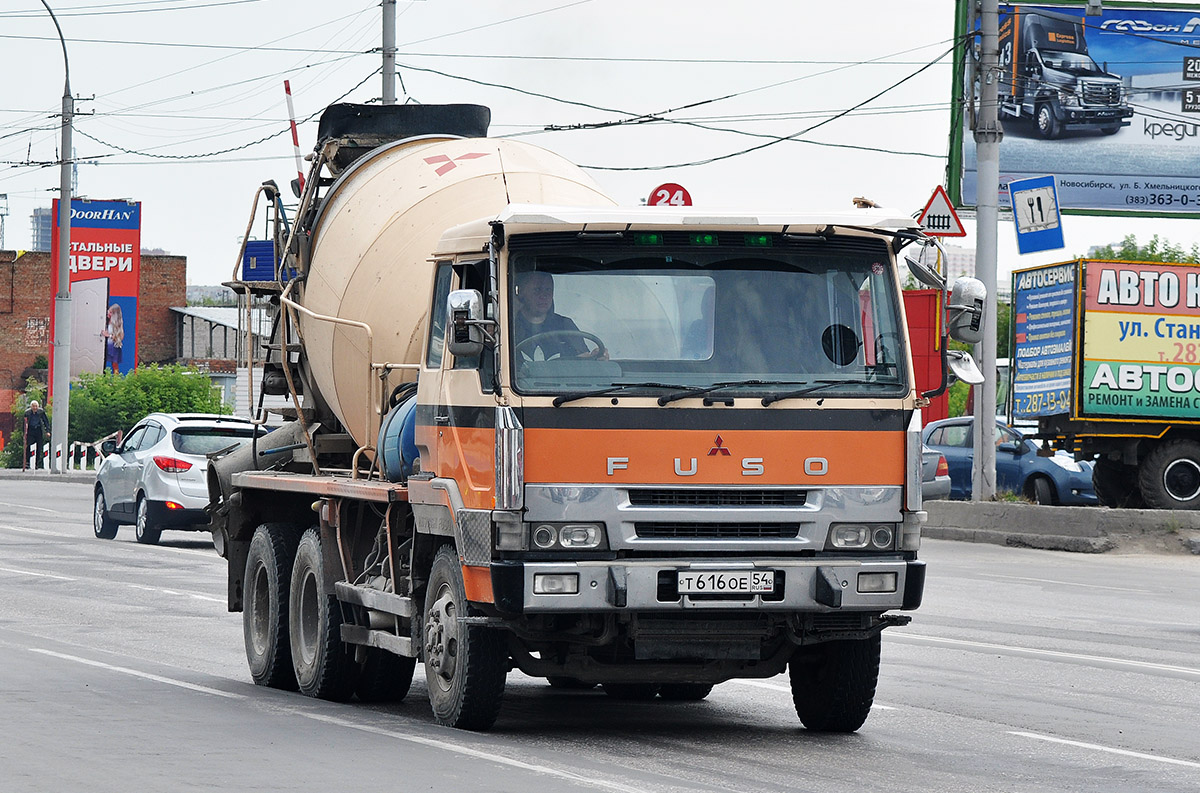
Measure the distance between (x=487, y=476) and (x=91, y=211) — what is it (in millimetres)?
65156

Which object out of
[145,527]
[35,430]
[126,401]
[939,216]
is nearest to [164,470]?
[145,527]

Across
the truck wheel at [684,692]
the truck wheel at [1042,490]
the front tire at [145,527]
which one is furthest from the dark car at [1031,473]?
the truck wheel at [684,692]

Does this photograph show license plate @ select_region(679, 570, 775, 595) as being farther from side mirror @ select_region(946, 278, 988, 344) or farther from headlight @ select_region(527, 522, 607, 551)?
side mirror @ select_region(946, 278, 988, 344)

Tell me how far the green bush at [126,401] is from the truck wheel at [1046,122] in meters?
29.9

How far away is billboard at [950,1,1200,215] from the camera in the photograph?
3803 cm

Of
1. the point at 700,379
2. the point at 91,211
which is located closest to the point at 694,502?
the point at 700,379

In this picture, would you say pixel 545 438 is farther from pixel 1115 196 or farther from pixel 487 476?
pixel 1115 196

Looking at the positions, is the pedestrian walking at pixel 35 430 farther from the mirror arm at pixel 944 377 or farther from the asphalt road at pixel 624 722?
the mirror arm at pixel 944 377

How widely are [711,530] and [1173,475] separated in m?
18.1

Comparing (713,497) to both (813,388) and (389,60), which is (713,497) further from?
(389,60)

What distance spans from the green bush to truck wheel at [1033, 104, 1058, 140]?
2986 cm

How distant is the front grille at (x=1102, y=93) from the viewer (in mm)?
38438

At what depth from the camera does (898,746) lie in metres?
9.55

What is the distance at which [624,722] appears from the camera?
10477 millimetres
